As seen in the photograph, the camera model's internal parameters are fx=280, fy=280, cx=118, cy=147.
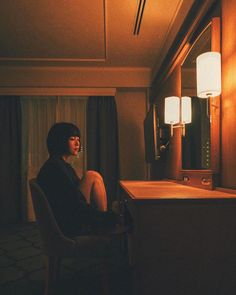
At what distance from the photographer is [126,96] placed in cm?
479

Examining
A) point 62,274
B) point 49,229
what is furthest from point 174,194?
point 62,274

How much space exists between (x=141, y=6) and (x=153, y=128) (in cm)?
125

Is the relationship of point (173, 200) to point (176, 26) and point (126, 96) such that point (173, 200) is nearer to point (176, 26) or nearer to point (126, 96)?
point (176, 26)

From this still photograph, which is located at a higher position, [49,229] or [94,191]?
[94,191]

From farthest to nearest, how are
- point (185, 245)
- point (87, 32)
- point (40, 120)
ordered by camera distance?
point (40, 120) < point (87, 32) < point (185, 245)

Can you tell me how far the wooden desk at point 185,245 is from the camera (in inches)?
48.4

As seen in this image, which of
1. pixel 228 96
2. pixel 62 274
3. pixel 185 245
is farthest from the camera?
pixel 62 274

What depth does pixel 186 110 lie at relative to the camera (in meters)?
2.37

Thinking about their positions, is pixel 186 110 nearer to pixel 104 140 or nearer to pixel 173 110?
pixel 173 110

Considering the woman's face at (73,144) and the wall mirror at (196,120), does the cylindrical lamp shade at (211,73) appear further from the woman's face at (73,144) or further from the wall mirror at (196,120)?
the woman's face at (73,144)

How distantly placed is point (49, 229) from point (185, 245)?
27.8 inches

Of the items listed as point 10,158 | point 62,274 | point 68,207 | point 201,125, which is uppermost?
point 201,125

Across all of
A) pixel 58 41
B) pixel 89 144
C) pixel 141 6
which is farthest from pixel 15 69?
pixel 141 6

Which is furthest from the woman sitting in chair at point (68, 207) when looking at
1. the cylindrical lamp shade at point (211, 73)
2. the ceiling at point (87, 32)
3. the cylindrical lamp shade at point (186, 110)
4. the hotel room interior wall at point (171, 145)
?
the ceiling at point (87, 32)
